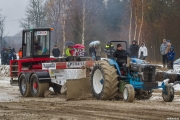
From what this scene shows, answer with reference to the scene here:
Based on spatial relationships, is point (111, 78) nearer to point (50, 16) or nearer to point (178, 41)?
A: point (178, 41)

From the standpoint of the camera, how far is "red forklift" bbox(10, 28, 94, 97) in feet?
51.0

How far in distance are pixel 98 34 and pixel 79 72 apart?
3489cm

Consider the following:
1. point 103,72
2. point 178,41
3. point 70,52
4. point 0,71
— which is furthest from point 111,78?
point 178,41

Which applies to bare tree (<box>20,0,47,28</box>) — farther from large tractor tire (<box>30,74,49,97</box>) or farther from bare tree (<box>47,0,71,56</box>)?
large tractor tire (<box>30,74,49,97</box>)

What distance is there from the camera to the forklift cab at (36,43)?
17.5m

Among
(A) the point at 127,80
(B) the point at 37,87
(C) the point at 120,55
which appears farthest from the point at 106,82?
(B) the point at 37,87

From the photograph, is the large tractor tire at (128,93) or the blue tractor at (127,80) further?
the blue tractor at (127,80)

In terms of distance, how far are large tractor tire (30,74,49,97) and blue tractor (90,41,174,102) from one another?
2.68 metres

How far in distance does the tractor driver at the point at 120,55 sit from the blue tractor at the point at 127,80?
0.12 meters

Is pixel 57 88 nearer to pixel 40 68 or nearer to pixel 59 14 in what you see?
pixel 40 68

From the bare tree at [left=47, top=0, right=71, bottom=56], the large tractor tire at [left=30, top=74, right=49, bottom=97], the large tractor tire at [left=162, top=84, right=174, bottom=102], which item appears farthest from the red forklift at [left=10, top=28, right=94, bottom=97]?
the bare tree at [left=47, top=0, right=71, bottom=56]

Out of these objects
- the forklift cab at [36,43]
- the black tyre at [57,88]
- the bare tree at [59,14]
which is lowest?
the black tyre at [57,88]

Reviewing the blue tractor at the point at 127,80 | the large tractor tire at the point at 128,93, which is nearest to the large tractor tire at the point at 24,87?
the blue tractor at the point at 127,80

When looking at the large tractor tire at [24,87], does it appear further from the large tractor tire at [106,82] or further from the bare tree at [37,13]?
the bare tree at [37,13]
